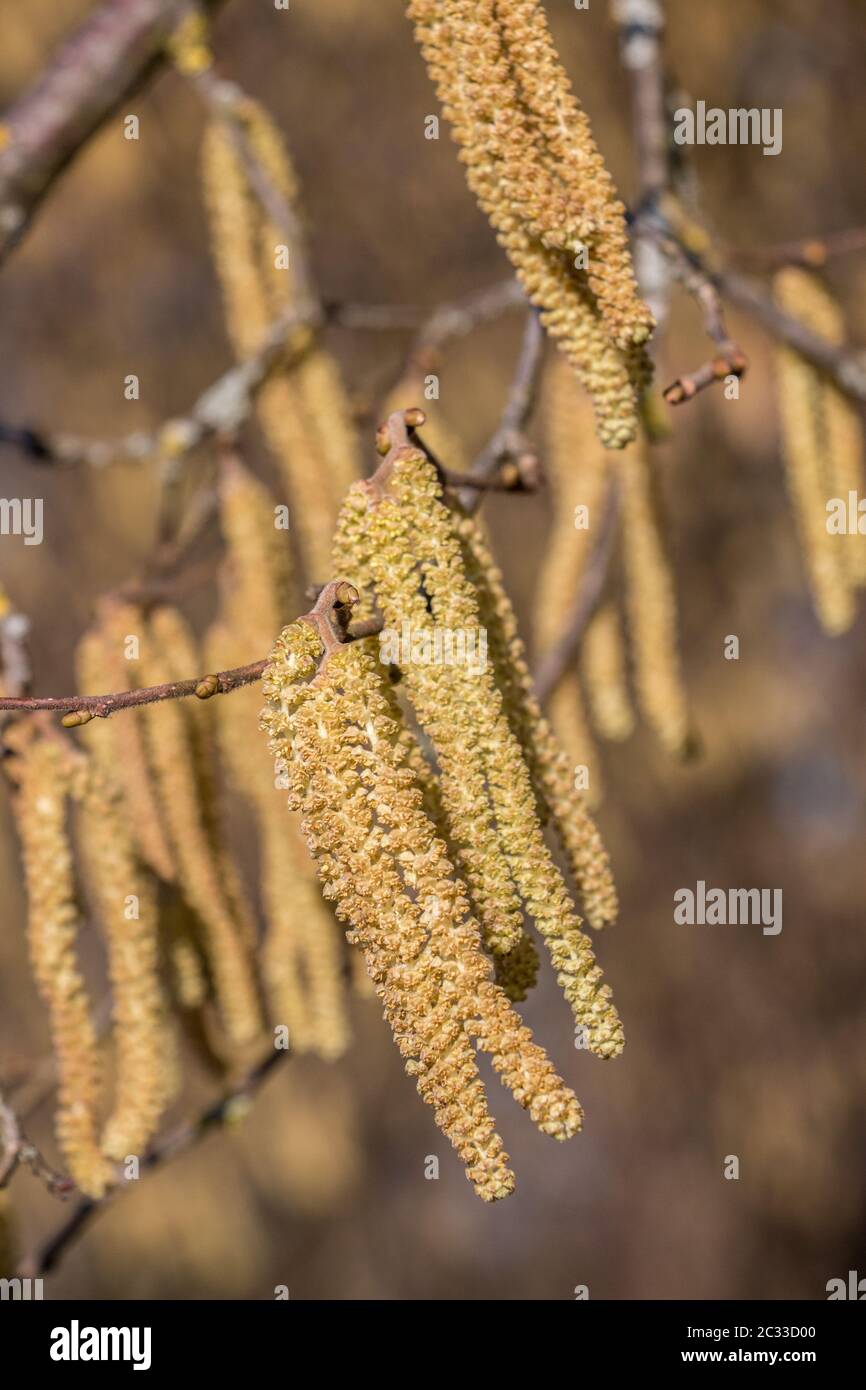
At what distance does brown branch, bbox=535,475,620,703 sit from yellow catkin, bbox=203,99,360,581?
188 mm

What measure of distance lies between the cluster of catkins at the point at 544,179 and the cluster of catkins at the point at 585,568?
1.24 feet

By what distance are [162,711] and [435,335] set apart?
1.21 feet

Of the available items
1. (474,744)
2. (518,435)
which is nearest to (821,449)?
(518,435)

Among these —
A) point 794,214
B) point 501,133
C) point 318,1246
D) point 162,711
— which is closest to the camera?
point 501,133

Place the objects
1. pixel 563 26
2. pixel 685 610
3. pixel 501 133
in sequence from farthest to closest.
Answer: pixel 685 610 < pixel 563 26 < pixel 501 133

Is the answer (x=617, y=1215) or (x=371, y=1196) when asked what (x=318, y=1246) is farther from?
(x=617, y=1215)

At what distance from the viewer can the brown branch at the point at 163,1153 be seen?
0.81m

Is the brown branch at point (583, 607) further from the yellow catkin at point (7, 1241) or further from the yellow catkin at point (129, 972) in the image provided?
the yellow catkin at point (7, 1241)

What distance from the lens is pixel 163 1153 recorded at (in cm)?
84

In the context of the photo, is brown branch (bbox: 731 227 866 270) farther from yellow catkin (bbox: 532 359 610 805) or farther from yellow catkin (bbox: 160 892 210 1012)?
yellow catkin (bbox: 160 892 210 1012)

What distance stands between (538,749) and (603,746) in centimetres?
168

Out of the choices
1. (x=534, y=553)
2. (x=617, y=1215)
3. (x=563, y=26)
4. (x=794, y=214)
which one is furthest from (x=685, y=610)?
(x=617, y=1215)

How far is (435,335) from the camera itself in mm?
949

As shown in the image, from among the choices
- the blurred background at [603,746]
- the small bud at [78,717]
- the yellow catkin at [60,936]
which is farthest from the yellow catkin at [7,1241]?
the blurred background at [603,746]
